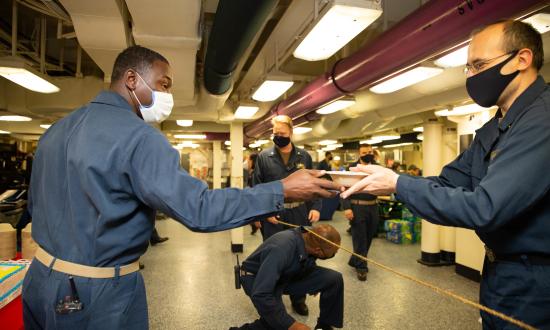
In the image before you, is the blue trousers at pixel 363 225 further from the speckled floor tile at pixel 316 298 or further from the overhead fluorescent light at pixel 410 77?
the overhead fluorescent light at pixel 410 77

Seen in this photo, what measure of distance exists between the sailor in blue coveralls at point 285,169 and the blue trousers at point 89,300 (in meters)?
1.94

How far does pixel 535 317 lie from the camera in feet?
3.26

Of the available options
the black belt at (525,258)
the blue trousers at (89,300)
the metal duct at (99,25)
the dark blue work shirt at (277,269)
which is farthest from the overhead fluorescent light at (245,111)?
the black belt at (525,258)

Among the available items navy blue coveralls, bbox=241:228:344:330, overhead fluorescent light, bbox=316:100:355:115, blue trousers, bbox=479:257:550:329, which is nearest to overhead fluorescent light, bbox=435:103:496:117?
overhead fluorescent light, bbox=316:100:355:115

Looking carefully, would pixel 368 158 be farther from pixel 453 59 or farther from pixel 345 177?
pixel 345 177

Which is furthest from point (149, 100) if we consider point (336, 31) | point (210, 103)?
point (210, 103)

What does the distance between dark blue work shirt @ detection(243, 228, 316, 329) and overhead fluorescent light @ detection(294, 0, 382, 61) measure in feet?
4.05

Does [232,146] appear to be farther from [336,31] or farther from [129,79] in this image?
[129,79]

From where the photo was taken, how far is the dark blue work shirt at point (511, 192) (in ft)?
3.06

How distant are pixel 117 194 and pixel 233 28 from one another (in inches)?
44.9

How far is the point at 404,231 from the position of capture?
6.02 m

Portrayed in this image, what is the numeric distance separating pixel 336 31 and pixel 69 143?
1.45 m

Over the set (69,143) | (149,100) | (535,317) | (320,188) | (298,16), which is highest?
(298,16)

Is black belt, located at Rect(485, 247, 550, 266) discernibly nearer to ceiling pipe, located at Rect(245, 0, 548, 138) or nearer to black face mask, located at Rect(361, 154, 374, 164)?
ceiling pipe, located at Rect(245, 0, 548, 138)
